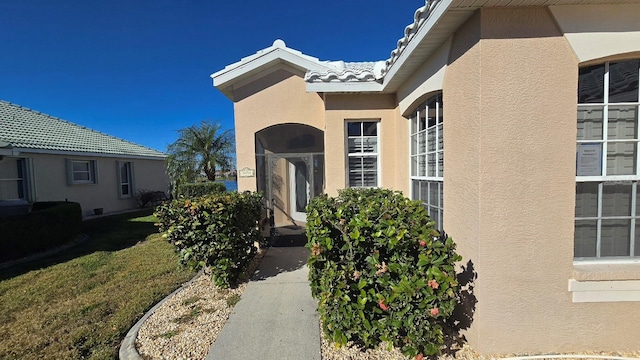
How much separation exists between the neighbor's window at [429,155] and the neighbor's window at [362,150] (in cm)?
133

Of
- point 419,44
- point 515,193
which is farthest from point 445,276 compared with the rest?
point 419,44

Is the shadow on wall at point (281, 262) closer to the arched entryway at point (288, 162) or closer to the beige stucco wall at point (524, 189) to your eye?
the arched entryway at point (288, 162)

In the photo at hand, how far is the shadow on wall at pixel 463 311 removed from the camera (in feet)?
10.8

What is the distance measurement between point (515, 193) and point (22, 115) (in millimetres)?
22480

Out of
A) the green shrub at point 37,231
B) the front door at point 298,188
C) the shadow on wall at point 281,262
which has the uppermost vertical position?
the front door at point 298,188

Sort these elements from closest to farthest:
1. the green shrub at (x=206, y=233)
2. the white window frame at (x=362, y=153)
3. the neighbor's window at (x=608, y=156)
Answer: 1. the neighbor's window at (x=608, y=156)
2. the green shrub at (x=206, y=233)
3. the white window frame at (x=362, y=153)

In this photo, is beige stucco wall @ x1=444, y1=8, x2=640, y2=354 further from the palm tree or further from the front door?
the palm tree

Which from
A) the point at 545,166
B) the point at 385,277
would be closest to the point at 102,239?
the point at 385,277

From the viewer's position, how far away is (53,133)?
1477cm

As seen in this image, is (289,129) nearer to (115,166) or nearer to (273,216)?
(273,216)

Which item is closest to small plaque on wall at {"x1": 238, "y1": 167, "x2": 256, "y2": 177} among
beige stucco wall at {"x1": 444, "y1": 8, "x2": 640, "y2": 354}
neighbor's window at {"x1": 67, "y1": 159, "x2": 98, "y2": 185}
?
beige stucco wall at {"x1": 444, "y1": 8, "x2": 640, "y2": 354}

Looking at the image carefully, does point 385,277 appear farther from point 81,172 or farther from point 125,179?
point 125,179

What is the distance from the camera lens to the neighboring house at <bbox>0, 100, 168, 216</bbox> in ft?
39.0

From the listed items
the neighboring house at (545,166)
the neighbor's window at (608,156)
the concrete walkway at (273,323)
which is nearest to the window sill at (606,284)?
the neighboring house at (545,166)
